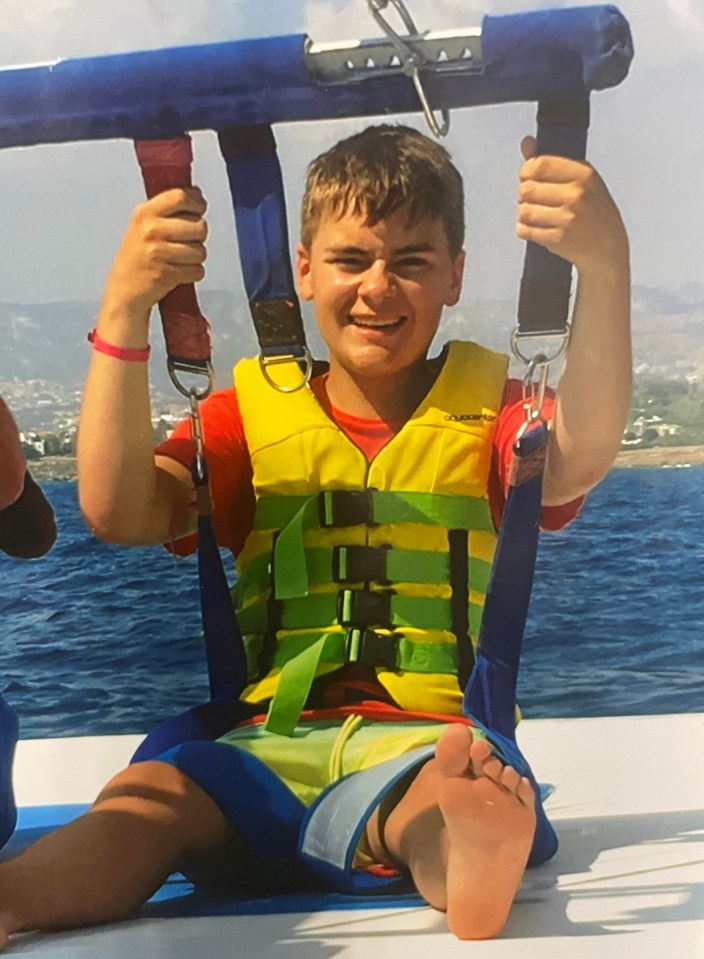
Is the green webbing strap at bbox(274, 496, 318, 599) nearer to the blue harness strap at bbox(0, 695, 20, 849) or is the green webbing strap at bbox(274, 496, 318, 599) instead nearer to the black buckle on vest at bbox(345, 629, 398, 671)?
the black buckle on vest at bbox(345, 629, 398, 671)

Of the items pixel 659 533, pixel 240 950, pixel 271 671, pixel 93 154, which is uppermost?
pixel 93 154

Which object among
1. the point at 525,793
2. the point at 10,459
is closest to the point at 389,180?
the point at 10,459

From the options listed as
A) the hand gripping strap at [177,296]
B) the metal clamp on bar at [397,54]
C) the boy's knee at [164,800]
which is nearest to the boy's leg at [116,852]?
the boy's knee at [164,800]

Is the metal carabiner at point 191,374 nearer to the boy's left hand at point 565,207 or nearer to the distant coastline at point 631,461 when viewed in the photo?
the distant coastline at point 631,461

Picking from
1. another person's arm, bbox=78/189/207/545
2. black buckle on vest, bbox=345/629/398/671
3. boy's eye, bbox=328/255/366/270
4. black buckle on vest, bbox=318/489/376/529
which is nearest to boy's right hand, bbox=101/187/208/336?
another person's arm, bbox=78/189/207/545

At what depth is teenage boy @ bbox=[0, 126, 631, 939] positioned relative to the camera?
83cm

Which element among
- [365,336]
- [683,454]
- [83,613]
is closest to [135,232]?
[365,336]

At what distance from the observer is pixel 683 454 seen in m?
0.90

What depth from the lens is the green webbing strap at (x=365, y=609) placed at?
91cm

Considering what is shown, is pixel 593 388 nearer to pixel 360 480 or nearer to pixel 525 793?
pixel 360 480

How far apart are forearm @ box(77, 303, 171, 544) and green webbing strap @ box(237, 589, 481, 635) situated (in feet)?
0.48

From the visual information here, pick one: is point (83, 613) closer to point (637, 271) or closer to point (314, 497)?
point (314, 497)

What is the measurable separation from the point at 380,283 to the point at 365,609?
27 centimetres

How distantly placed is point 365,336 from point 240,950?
0.48 m
